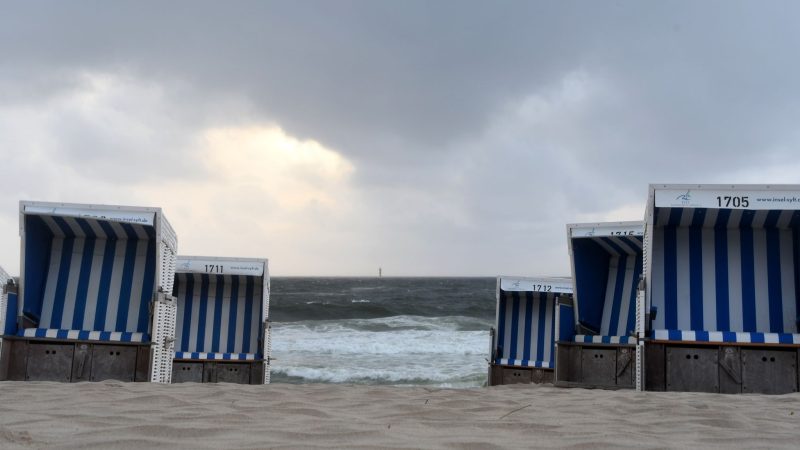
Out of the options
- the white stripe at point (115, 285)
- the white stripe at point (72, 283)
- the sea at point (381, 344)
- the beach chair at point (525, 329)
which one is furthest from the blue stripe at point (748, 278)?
the sea at point (381, 344)

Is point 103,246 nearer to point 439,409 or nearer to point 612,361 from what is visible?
point 439,409

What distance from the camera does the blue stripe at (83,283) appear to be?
8.62m

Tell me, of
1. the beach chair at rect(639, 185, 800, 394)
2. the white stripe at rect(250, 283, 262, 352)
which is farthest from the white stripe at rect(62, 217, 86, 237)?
the beach chair at rect(639, 185, 800, 394)

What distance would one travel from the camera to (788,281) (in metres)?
7.54

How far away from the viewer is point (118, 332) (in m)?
8.39

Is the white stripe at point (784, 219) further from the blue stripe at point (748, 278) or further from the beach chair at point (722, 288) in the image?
the blue stripe at point (748, 278)

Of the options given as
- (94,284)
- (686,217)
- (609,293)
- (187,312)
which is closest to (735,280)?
(686,217)

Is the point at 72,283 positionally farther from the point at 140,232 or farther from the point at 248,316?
the point at 248,316

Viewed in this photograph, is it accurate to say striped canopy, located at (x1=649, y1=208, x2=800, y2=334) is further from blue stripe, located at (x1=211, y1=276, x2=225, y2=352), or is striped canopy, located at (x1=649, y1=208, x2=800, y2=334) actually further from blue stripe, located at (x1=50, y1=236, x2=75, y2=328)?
blue stripe, located at (x1=211, y1=276, x2=225, y2=352)

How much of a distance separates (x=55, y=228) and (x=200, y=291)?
11.9 feet

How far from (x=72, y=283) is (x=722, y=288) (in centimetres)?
758

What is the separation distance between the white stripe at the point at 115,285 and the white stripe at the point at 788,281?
7.60m

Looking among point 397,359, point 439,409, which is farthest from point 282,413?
point 397,359

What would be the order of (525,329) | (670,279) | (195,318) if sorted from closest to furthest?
(670,279), (195,318), (525,329)
